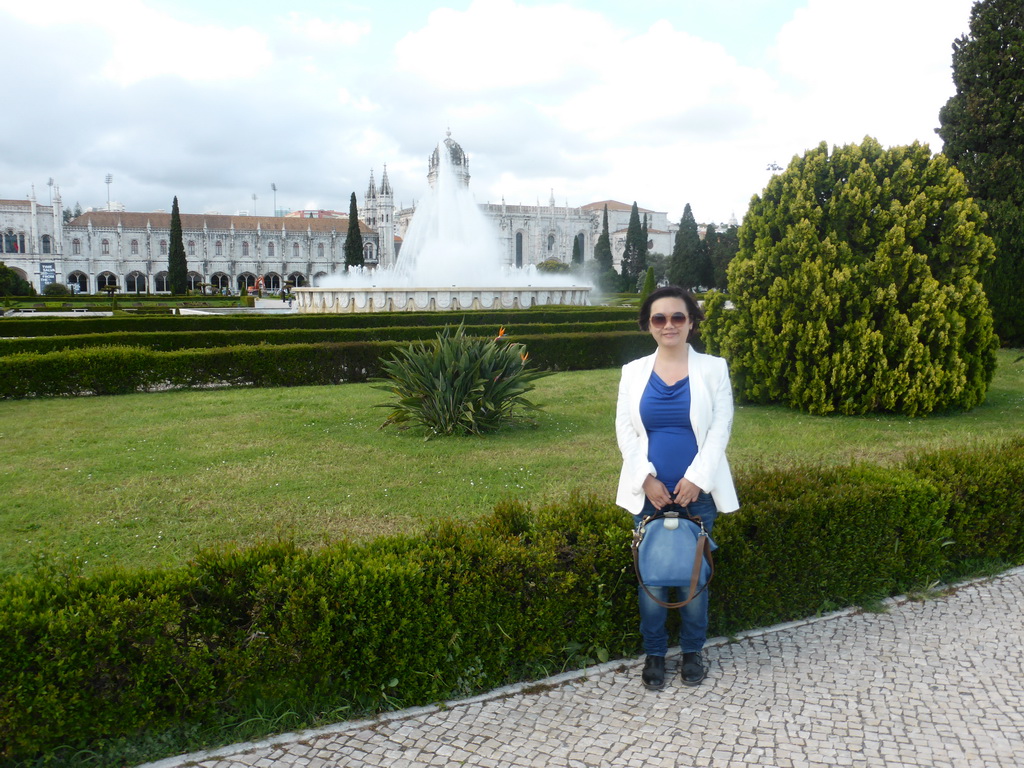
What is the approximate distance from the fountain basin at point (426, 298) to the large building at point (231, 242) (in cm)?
3670

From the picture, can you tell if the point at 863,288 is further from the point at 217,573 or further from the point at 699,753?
the point at 217,573

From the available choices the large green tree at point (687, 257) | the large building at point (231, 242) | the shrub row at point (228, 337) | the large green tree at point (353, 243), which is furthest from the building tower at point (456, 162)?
the shrub row at point (228, 337)

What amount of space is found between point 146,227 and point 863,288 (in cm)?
7028

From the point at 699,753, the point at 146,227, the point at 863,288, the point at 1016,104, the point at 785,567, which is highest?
the point at 146,227

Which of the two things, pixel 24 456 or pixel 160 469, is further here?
pixel 24 456

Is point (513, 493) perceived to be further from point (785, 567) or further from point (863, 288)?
point (863, 288)

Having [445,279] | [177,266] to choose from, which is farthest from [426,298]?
[177,266]

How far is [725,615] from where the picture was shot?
3.40m

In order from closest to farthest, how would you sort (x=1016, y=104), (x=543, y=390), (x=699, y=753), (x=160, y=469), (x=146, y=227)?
(x=699, y=753), (x=160, y=469), (x=543, y=390), (x=1016, y=104), (x=146, y=227)

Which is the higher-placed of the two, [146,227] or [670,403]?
[146,227]

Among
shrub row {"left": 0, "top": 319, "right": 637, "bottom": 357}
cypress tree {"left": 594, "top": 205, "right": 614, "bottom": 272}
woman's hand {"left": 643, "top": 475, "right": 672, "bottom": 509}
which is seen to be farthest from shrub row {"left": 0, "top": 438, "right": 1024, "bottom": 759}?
cypress tree {"left": 594, "top": 205, "right": 614, "bottom": 272}

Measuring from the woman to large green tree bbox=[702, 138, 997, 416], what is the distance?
5.55 metres

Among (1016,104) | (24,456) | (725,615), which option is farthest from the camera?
(1016,104)

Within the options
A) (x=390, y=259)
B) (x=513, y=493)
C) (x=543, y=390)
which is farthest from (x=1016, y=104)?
(x=390, y=259)
